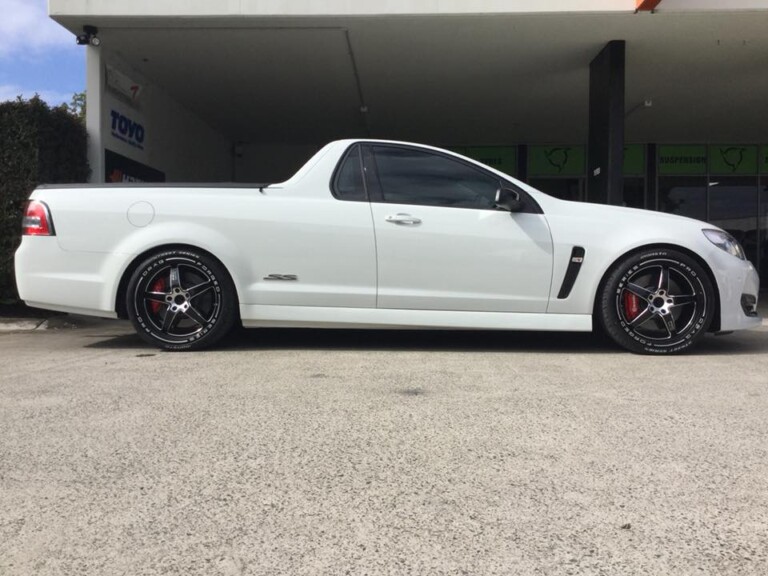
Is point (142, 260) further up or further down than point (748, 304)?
further up

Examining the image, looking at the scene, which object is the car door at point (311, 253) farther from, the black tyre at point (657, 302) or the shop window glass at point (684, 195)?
the shop window glass at point (684, 195)

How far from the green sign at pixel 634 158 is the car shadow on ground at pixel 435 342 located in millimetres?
11005

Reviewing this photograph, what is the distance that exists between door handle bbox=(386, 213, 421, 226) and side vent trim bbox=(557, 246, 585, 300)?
4.01 feet

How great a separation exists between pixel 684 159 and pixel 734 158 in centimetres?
121

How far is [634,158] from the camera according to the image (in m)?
16.6

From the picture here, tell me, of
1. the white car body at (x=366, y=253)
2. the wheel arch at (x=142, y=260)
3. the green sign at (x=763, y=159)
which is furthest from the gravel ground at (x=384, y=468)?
the green sign at (x=763, y=159)

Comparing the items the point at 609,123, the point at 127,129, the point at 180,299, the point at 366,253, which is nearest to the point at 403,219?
the point at 366,253

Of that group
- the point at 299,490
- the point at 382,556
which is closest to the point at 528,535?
the point at 382,556

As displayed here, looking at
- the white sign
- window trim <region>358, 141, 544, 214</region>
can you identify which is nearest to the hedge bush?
the white sign

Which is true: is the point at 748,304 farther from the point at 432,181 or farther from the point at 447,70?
the point at 447,70

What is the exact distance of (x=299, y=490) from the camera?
8.29 feet

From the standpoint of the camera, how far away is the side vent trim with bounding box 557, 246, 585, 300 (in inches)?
196

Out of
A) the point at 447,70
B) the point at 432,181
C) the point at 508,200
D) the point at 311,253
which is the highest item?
the point at 447,70

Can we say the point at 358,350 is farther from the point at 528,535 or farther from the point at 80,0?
the point at 80,0
